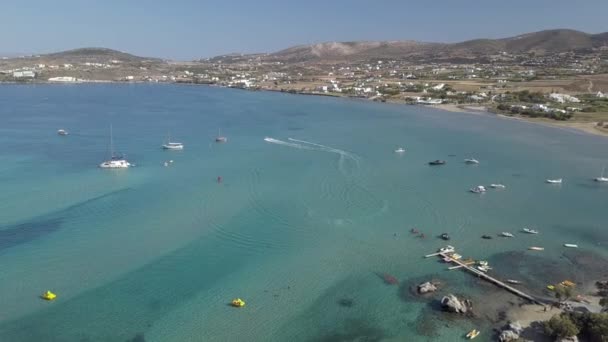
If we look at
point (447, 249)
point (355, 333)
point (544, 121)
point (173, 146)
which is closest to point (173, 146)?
point (173, 146)

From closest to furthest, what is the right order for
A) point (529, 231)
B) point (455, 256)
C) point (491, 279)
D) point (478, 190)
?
point (491, 279) < point (455, 256) < point (529, 231) < point (478, 190)

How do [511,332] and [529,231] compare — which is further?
[529,231]

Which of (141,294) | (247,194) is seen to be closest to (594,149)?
(247,194)

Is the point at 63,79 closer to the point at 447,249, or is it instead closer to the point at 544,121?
the point at 544,121

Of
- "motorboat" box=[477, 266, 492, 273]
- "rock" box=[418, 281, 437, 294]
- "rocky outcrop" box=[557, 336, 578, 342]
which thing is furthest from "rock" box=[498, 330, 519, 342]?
"motorboat" box=[477, 266, 492, 273]

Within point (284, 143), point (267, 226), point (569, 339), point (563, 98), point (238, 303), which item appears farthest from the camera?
point (563, 98)

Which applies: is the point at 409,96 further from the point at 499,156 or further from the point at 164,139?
the point at 164,139

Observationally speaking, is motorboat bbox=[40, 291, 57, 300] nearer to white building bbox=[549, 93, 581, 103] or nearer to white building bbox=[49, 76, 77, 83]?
white building bbox=[549, 93, 581, 103]
